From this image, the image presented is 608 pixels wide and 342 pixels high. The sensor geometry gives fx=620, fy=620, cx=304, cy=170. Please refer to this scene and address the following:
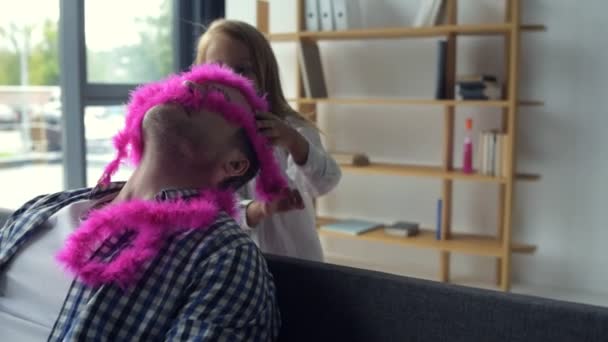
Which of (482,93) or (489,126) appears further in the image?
(489,126)

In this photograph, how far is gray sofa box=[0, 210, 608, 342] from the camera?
0.89 metres

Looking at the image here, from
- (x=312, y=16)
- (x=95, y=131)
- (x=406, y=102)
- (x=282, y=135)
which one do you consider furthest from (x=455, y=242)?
(x=282, y=135)

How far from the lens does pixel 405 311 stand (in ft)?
3.28

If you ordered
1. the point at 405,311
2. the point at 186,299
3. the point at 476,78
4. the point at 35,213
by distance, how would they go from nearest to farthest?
the point at 186,299 < the point at 405,311 < the point at 35,213 < the point at 476,78

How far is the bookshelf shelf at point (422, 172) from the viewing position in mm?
3100

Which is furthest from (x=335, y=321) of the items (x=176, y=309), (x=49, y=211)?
(x=49, y=211)

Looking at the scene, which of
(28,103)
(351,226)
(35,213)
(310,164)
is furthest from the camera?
(351,226)

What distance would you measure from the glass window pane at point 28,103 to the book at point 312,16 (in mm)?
1349

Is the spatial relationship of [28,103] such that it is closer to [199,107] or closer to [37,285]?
[37,285]

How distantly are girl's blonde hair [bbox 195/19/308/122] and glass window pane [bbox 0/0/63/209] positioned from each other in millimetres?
1948

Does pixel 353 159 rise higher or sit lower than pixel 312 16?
lower

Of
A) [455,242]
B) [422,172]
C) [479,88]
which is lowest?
[455,242]

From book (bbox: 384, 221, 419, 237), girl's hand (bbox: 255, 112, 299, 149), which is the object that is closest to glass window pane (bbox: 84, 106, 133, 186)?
book (bbox: 384, 221, 419, 237)

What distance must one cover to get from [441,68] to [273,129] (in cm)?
220
